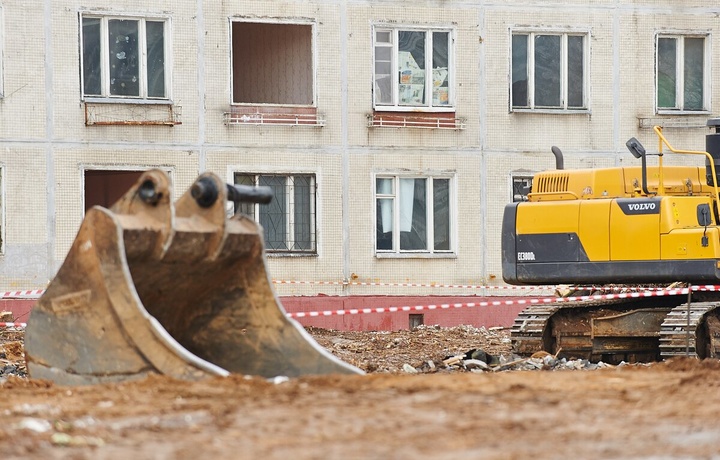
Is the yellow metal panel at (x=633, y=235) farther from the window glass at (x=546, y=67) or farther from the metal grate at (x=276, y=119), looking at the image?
the window glass at (x=546, y=67)

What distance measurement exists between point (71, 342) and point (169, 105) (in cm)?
1353

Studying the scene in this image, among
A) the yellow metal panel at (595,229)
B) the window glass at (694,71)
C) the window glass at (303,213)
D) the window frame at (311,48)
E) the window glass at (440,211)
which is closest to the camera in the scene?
the yellow metal panel at (595,229)

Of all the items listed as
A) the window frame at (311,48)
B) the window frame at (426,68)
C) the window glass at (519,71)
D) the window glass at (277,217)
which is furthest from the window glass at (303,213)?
the window glass at (519,71)

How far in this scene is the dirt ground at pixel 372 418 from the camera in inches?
279

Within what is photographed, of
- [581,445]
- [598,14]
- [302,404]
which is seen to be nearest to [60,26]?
[598,14]

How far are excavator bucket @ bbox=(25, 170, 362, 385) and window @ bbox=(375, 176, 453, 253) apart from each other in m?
13.7

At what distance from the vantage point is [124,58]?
23.1 meters

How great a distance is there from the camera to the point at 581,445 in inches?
285

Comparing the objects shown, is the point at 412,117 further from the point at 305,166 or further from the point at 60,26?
the point at 60,26

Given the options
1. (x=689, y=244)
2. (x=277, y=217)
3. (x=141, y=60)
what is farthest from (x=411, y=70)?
(x=689, y=244)

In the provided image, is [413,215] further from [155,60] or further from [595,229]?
[595,229]

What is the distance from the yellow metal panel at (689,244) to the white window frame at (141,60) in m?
9.64

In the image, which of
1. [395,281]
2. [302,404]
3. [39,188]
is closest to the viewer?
[302,404]

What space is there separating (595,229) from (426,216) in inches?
301
